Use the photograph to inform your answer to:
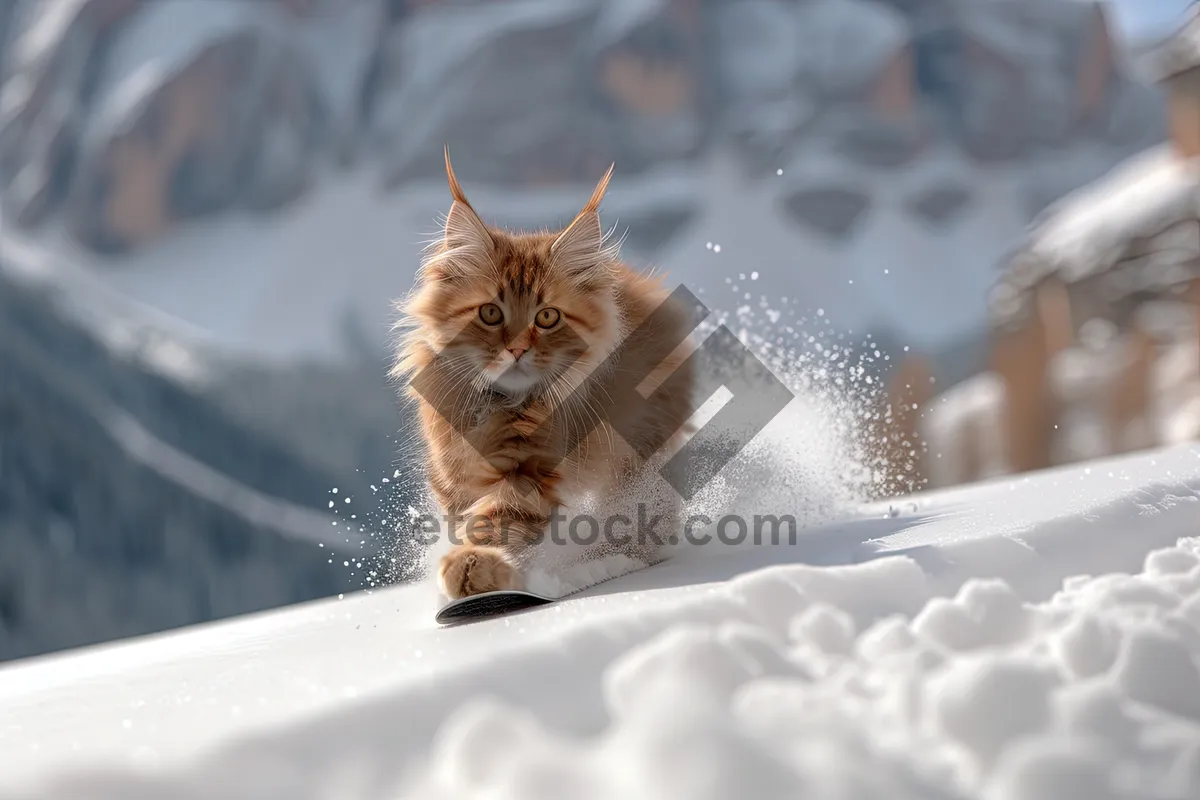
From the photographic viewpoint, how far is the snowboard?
4.58ft

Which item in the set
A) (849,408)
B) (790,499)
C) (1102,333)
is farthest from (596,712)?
(1102,333)

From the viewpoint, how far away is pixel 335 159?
18.7m

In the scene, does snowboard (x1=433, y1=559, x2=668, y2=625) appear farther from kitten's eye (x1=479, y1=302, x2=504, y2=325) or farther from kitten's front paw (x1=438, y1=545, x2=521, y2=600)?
kitten's eye (x1=479, y1=302, x2=504, y2=325)

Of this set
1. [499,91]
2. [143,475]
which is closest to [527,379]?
[143,475]

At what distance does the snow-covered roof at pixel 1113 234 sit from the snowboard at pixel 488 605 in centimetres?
983

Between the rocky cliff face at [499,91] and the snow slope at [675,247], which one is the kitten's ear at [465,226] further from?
the rocky cliff face at [499,91]

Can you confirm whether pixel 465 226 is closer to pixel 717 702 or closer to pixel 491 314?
pixel 491 314

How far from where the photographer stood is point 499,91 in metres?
18.8

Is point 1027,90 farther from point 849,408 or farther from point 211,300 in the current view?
point 849,408

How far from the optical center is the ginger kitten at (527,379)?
5.51 feet

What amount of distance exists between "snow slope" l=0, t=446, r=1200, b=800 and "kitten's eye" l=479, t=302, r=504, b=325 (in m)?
0.63

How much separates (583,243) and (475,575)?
756mm

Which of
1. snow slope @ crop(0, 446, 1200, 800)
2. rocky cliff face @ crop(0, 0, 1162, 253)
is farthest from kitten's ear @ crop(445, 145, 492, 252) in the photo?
rocky cliff face @ crop(0, 0, 1162, 253)

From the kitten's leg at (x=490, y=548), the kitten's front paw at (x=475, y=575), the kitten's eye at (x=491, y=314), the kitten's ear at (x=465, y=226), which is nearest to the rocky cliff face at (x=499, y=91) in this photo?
the kitten's ear at (x=465, y=226)
